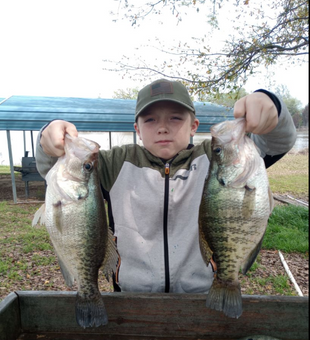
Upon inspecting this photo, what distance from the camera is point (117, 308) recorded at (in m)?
1.84

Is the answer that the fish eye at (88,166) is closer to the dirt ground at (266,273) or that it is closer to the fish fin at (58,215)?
the fish fin at (58,215)

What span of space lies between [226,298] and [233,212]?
48 cm

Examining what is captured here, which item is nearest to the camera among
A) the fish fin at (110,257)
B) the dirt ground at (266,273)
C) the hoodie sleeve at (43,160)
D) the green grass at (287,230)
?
the fish fin at (110,257)

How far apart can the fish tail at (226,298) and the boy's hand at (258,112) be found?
0.90 meters

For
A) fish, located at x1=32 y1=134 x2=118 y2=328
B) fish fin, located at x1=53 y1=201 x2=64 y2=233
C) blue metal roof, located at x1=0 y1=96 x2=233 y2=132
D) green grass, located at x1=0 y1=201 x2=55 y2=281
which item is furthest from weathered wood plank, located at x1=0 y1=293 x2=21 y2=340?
blue metal roof, located at x1=0 y1=96 x2=233 y2=132

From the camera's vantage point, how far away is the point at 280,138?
1.91 meters

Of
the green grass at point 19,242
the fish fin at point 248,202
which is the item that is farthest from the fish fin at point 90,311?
the green grass at point 19,242

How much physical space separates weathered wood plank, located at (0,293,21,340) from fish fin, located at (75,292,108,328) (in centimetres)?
42

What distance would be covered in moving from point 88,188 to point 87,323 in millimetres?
781

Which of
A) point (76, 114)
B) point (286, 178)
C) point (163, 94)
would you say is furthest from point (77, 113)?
point (163, 94)

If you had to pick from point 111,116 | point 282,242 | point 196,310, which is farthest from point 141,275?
point 111,116

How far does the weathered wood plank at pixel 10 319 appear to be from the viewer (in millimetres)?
1719

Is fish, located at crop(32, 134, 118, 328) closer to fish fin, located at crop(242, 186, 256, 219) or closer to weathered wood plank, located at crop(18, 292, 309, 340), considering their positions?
weathered wood plank, located at crop(18, 292, 309, 340)

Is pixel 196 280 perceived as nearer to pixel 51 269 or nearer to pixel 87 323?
pixel 87 323
